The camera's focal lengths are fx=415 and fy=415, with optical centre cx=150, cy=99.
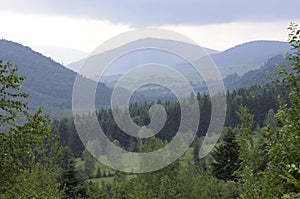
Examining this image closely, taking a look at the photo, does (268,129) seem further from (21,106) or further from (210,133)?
(210,133)

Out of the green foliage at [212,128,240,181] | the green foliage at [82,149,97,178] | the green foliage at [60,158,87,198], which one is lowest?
the green foliage at [82,149,97,178]

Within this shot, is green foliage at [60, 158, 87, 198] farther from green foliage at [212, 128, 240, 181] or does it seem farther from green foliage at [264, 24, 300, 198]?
green foliage at [264, 24, 300, 198]

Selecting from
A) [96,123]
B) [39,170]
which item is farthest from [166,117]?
[39,170]

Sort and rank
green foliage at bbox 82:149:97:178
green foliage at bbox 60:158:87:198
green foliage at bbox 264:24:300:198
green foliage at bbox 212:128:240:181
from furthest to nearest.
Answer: green foliage at bbox 82:149:97:178 → green foliage at bbox 212:128:240:181 → green foliage at bbox 60:158:87:198 → green foliage at bbox 264:24:300:198

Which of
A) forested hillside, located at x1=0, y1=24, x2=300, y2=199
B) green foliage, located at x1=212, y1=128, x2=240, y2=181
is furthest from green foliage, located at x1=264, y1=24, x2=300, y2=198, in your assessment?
green foliage, located at x1=212, y1=128, x2=240, y2=181

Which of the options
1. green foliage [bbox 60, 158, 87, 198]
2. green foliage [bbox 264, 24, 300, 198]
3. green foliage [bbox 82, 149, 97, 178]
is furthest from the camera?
green foliage [bbox 82, 149, 97, 178]

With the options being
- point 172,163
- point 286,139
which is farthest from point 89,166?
point 286,139

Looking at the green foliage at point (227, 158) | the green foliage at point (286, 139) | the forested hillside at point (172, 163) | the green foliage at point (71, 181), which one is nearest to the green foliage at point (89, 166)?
the forested hillside at point (172, 163)

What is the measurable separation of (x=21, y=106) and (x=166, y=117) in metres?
120

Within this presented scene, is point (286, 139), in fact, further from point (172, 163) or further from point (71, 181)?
point (71, 181)

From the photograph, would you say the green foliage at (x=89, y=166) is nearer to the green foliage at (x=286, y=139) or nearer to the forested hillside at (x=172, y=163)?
the forested hillside at (x=172, y=163)

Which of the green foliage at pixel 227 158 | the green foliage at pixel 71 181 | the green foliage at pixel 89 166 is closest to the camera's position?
the green foliage at pixel 71 181

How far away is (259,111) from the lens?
457 ft

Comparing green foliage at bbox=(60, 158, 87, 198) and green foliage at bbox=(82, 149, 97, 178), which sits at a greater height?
green foliage at bbox=(60, 158, 87, 198)
